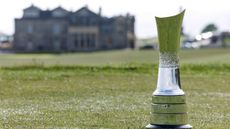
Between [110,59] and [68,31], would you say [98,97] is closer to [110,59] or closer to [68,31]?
[110,59]

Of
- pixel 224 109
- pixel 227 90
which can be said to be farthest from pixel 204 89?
pixel 224 109

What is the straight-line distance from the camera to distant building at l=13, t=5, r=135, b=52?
153 metres

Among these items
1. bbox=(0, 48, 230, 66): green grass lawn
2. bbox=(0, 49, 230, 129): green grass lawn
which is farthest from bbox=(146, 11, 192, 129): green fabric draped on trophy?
bbox=(0, 48, 230, 66): green grass lawn

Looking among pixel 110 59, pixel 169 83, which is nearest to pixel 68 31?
pixel 110 59

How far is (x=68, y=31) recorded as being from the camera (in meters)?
155

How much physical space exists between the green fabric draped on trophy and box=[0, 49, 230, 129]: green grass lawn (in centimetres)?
182

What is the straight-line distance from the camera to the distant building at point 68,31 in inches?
6019

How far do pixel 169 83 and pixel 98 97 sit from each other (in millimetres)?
8464

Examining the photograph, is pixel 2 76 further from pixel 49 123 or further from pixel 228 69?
pixel 49 123

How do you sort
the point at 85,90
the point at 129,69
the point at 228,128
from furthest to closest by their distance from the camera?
the point at 129,69, the point at 85,90, the point at 228,128

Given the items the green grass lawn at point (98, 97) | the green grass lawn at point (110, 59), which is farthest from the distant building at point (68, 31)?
the green grass lawn at point (98, 97)

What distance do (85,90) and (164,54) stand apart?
11.1 m

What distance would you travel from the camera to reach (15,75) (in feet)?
92.4

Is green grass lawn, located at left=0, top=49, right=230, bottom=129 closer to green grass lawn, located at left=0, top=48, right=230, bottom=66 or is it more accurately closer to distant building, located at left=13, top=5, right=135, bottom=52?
green grass lawn, located at left=0, top=48, right=230, bottom=66
